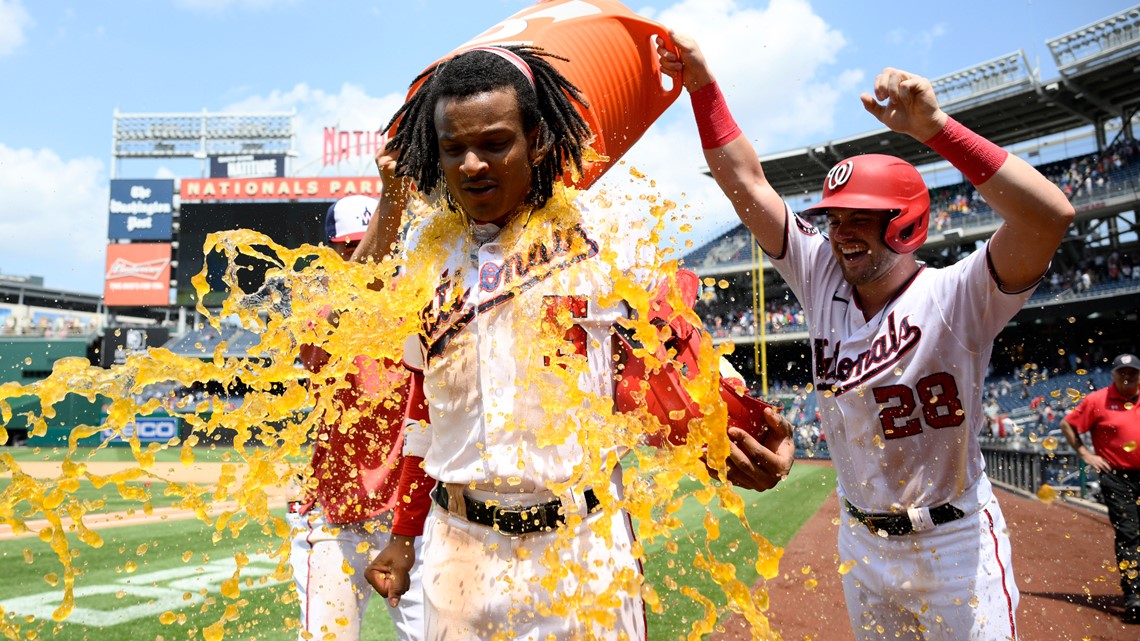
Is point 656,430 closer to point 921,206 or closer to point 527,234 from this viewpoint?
point 527,234

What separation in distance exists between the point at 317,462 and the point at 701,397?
2.11 m

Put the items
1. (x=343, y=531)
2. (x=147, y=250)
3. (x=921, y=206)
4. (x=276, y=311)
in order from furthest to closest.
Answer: (x=147, y=250) < (x=343, y=531) < (x=921, y=206) < (x=276, y=311)

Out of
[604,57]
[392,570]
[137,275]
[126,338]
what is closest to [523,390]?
[392,570]

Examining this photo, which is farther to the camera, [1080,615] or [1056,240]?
[1080,615]

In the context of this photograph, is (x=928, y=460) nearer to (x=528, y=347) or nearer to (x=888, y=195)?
(x=888, y=195)

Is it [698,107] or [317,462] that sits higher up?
[698,107]

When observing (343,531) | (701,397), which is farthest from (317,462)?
(701,397)

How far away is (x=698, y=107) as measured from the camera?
2842 millimetres

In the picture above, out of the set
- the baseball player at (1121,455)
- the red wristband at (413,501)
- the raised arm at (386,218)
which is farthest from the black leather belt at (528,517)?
the baseball player at (1121,455)

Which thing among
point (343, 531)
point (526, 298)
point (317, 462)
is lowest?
point (343, 531)

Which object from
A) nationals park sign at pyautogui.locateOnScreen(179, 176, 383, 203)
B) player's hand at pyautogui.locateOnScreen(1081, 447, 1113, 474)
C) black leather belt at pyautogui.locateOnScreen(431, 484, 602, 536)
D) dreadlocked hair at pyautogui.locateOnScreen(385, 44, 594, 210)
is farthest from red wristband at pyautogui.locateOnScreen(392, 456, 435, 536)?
nationals park sign at pyautogui.locateOnScreen(179, 176, 383, 203)

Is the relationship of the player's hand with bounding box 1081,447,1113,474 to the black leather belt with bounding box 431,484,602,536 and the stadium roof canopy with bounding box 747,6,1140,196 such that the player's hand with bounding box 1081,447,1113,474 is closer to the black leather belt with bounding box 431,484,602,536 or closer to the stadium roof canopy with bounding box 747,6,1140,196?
the black leather belt with bounding box 431,484,602,536

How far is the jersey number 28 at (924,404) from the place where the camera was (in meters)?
2.58

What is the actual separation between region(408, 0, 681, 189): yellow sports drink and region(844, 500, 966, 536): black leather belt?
1.43 meters
